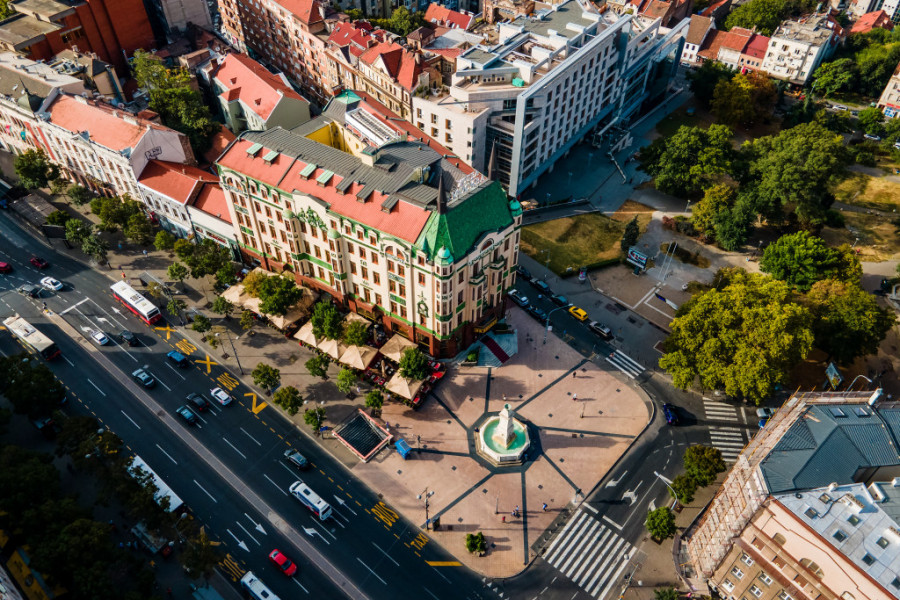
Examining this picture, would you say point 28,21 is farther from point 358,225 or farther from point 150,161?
point 358,225

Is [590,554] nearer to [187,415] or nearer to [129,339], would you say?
[187,415]

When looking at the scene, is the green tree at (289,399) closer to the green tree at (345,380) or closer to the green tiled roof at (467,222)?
the green tree at (345,380)

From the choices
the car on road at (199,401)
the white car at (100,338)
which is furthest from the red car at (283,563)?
the white car at (100,338)

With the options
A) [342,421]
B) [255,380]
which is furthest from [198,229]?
Answer: [342,421]

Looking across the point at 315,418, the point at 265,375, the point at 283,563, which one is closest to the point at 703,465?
the point at 315,418

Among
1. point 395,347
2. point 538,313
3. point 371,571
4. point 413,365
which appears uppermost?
point 413,365

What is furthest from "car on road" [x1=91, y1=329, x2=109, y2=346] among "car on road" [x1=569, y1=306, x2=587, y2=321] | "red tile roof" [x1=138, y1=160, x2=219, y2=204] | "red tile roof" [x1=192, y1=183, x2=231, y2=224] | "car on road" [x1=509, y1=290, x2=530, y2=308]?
"car on road" [x1=569, y1=306, x2=587, y2=321]
